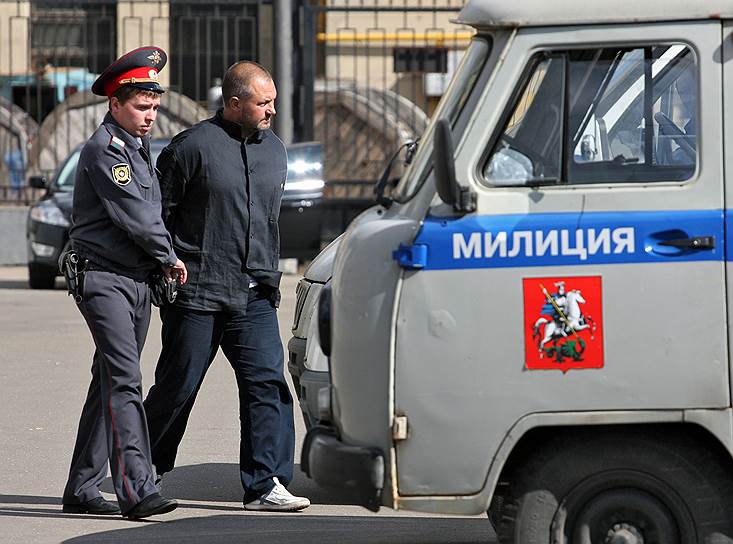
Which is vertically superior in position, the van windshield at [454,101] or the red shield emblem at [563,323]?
the van windshield at [454,101]

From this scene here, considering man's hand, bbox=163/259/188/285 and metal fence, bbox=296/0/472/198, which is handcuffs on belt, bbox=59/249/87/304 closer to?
man's hand, bbox=163/259/188/285

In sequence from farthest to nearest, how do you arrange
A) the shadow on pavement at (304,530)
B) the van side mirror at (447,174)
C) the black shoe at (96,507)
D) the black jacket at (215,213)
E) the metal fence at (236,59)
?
the metal fence at (236,59)
the black shoe at (96,507)
the black jacket at (215,213)
the shadow on pavement at (304,530)
the van side mirror at (447,174)

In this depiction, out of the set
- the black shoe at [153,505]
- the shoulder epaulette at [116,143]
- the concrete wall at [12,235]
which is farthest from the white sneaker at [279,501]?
the concrete wall at [12,235]

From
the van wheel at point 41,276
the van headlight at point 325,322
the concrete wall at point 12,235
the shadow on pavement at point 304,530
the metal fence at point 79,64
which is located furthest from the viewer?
the metal fence at point 79,64

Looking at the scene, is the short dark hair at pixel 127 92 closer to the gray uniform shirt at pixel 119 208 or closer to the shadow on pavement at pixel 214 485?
the gray uniform shirt at pixel 119 208

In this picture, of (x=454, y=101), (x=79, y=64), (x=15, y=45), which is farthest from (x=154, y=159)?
(x=454, y=101)

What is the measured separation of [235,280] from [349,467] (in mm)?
1792

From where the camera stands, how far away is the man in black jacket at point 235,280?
6281mm

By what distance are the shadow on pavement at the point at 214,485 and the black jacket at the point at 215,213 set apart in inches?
38.8

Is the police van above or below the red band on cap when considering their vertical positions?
below

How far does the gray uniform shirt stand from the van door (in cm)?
175

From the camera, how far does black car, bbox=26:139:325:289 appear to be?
50.8 ft

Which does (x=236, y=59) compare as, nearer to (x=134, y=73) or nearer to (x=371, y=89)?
(x=371, y=89)

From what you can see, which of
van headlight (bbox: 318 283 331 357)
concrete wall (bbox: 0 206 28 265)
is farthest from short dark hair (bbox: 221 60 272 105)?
concrete wall (bbox: 0 206 28 265)
